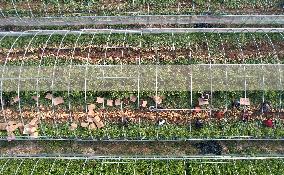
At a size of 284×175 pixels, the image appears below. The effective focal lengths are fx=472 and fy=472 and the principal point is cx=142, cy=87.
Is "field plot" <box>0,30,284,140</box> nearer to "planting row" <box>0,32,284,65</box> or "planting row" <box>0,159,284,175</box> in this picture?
"planting row" <box>0,32,284,65</box>

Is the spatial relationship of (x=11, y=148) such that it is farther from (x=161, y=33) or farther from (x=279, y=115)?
(x=279, y=115)

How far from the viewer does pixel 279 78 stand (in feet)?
108

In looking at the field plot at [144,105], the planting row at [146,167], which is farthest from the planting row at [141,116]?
the planting row at [146,167]

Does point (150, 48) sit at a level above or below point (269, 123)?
above

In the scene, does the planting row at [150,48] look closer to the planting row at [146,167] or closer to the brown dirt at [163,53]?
the brown dirt at [163,53]

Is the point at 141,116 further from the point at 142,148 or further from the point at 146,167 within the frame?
the point at 146,167

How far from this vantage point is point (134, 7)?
3666 cm

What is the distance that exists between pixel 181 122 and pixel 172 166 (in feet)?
10.7

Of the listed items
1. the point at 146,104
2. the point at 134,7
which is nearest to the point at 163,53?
the point at 146,104

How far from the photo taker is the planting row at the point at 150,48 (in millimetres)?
33938

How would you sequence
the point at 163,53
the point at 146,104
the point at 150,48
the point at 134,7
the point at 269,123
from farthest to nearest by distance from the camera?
the point at 134,7
the point at 150,48
the point at 163,53
the point at 146,104
the point at 269,123

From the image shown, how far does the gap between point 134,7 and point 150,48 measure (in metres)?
4.19

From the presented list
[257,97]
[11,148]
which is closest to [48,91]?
[11,148]

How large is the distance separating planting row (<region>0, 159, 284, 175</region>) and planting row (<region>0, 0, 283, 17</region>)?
1173 cm
